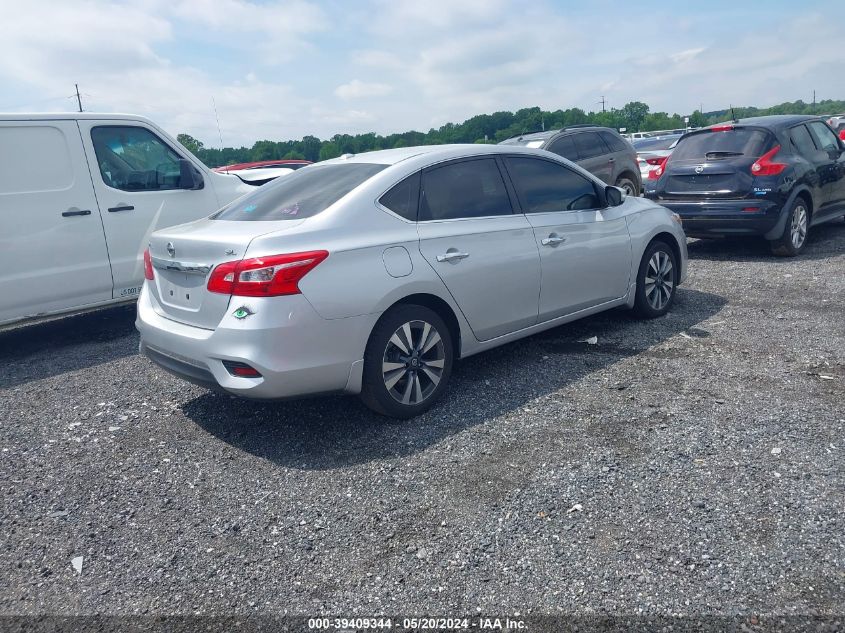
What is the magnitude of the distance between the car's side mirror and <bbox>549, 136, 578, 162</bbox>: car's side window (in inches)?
232

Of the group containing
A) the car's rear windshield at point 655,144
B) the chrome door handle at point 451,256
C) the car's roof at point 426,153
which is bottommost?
the car's rear windshield at point 655,144

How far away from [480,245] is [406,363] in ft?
3.24

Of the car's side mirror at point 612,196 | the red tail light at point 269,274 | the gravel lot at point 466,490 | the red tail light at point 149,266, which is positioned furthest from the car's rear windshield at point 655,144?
the red tail light at point 269,274

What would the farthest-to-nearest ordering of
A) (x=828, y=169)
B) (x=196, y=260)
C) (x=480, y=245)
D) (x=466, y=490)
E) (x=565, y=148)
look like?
(x=565, y=148), (x=828, y=169), (x=480, y=245), (x=196, y=260), (x=466, y=490)

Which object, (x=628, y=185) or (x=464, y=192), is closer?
(x=464, y=192)

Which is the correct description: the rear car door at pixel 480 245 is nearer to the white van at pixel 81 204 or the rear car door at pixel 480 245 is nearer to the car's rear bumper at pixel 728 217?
the white van at pixel 81 204

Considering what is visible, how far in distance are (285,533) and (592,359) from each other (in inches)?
117

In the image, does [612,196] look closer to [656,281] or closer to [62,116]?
[656,281]

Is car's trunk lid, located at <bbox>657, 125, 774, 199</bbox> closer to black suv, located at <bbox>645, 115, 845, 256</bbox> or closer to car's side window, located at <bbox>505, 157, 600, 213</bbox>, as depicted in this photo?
black suv, located at <bbox>645, 115, 845, 256</bbox>

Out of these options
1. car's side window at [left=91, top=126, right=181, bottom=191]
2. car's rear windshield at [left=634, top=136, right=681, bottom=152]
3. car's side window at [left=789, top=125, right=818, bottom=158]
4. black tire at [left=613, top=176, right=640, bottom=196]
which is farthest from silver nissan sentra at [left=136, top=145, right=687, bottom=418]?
car's rear windshield at [left=634, top=136, right=681, bottom=152]

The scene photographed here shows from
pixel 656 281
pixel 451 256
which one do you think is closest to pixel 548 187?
pixel 451 256

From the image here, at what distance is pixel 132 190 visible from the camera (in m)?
6.98

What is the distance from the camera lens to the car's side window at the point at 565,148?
38.4 ft

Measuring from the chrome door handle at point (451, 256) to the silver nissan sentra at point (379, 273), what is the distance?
13 millimetres
